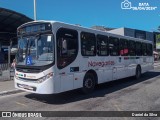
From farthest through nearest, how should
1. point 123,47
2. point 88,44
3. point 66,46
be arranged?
point 123,47
point 88,44
point 66,46

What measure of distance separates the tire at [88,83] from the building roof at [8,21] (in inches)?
930

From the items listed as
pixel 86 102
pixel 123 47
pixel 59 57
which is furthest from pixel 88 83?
pixel 123 47

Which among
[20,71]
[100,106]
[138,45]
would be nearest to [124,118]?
[100,106]

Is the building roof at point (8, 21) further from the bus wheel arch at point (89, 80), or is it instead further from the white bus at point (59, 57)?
the bus wheel arch at point (89, 80)

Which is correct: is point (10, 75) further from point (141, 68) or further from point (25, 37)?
point (141, 68)

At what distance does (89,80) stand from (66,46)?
241cm

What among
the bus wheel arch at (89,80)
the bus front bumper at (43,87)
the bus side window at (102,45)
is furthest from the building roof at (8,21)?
the bus front bumper at (43,87)

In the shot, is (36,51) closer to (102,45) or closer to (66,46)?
(66,46)

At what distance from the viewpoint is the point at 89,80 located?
36.1 feet

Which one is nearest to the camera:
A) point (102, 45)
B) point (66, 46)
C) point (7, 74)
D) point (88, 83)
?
point (66, 46)

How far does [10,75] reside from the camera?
1625 centimetres

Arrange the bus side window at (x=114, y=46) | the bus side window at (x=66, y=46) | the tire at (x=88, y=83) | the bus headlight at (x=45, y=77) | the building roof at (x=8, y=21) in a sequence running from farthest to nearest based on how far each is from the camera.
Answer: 1. the building roof at (x=8, y=21)
2. the bus side window at (x=114, y=46)
3. the tire at (x=88, y=83)
4. the bus side window at (x=66, y=46)
5. the bus headlight at (x=45, y=77)

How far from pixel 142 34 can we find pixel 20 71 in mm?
62585

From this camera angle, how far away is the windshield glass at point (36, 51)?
29.0ft
